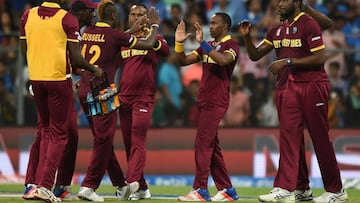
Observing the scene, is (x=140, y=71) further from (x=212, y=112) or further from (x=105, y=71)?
(x=212, y=112)

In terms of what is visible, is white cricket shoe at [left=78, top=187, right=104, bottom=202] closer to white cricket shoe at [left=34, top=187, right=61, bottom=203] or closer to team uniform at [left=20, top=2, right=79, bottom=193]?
team uniform at [left=20, top=2, right=79, bottom=193]

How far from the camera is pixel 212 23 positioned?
44.4 feet

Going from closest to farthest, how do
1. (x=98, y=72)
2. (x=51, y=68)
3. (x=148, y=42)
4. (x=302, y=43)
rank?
(x=51, y=68)
(x=98, y=72)
(x=302, y=43)
(x=148, y=42)

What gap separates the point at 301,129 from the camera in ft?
41.6

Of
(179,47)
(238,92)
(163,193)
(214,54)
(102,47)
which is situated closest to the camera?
(214,54)

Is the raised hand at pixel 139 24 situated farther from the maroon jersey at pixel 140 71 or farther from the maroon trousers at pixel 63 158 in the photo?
the maroon trousers at pixel 63 158

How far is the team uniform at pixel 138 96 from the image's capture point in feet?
44.3

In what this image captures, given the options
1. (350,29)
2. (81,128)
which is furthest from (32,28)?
(350,29)

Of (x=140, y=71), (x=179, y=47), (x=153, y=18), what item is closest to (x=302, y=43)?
(x=179, y=47)

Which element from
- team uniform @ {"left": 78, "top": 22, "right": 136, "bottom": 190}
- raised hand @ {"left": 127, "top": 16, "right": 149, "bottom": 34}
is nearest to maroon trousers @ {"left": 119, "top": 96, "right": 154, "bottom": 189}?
team uniform @ {"left": 78, "top": 22, "right": 136, "bottom": 190}

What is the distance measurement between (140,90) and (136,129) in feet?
1.80

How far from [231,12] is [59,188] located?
8.86 metres

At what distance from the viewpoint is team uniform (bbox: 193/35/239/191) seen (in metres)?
13.2

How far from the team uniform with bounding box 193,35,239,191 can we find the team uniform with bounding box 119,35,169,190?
707 millimetres
